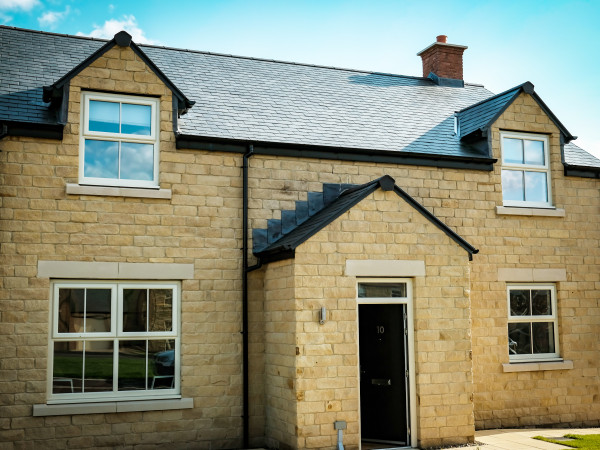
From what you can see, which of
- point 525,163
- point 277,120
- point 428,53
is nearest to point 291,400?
point 277,120

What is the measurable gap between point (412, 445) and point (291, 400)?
221 cm

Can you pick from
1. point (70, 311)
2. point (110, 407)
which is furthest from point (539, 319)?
point (70, 311)

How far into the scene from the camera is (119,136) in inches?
424

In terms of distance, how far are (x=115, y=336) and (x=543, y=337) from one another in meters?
8.31

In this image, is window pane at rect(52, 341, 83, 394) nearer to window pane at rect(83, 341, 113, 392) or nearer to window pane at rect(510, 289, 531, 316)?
window pane at rect(83, 341, 113, 392)

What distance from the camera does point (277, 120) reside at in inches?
493

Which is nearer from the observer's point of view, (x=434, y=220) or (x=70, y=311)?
(x=70, y=311)

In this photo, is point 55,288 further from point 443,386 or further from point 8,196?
point 443,386

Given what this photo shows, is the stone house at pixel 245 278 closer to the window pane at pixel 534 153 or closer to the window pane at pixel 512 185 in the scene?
the window pane at pixel 512 185

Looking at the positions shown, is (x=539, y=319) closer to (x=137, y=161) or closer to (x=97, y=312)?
(x=137, y=161)

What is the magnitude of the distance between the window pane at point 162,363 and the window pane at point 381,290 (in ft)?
10.5

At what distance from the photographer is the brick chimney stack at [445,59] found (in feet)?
56.0

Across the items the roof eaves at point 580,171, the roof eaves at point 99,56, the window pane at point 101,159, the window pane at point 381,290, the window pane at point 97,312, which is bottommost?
the window pane at point 97,312

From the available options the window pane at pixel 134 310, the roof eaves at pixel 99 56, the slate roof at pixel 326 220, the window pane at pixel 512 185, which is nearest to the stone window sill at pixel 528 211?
the window pane at pixel 512 185
